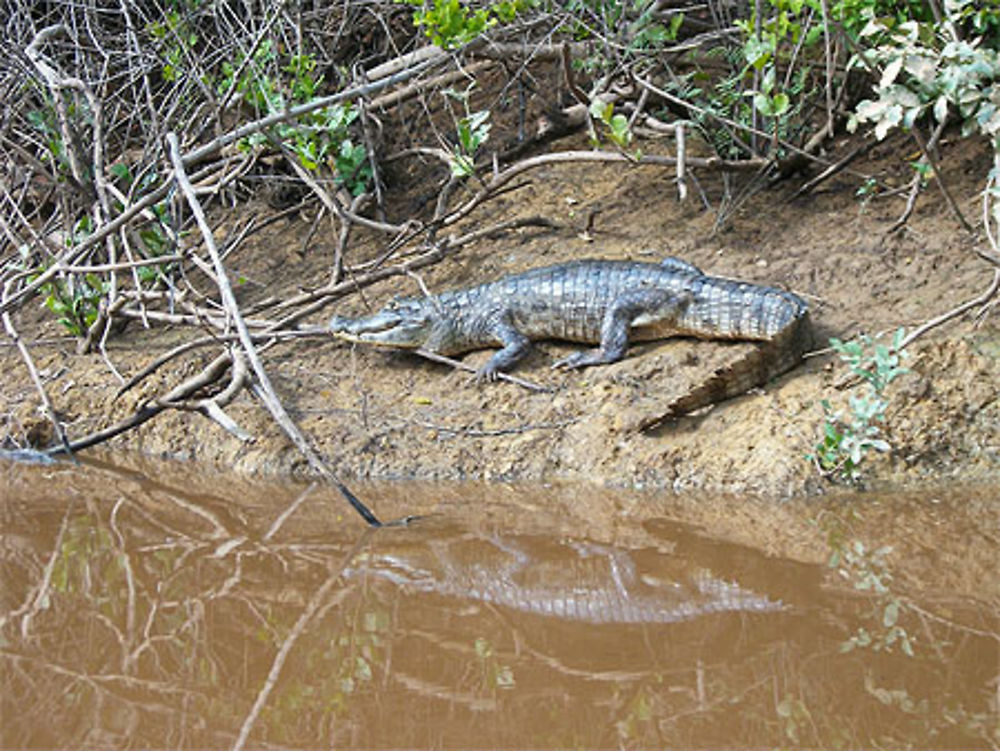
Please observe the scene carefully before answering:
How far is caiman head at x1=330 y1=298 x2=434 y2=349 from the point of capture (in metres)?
5.45

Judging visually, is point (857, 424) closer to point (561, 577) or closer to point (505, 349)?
point (561, 577)

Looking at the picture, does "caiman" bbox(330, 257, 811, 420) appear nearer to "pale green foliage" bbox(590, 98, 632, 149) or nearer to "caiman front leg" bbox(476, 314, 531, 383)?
"caiman front leg" bbox(476, 314, 531, 383)

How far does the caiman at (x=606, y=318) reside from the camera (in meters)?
4.44

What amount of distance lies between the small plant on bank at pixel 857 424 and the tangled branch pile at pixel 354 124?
1.40 metres

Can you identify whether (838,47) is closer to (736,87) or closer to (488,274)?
(736,87)

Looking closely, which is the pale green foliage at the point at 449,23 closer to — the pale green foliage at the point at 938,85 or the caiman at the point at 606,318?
the caiman at the point at 606,318

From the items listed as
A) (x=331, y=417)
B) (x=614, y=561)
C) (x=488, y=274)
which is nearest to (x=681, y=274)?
(x=488, y=274)

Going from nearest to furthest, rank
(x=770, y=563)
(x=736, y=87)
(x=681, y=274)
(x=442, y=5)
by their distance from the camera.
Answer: (x=770, y=563), (x=442, y=5), (x=681, y=274), (x=736, y=87)

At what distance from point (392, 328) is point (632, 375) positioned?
1.38 m

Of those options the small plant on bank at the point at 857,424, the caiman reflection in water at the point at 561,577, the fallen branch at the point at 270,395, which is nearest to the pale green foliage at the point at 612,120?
the small plant on bank at the point at 857,424

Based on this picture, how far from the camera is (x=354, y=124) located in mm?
7062

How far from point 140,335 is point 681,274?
3.22 metres

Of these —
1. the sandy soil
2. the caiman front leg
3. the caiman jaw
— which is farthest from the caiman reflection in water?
the caiman jaw

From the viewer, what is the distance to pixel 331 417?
494 centimetres
